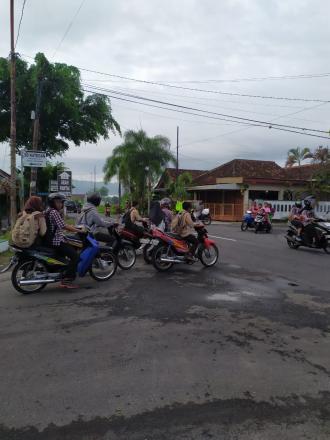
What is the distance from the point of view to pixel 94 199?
25.8 ft

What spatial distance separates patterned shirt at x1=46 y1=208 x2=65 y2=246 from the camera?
263 inches

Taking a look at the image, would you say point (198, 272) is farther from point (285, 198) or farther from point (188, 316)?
point (285, 198)

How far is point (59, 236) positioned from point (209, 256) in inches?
162

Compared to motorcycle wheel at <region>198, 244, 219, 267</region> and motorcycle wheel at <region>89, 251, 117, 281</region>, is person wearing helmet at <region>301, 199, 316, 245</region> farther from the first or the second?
motorcycle wheel at <region>89, 251, 117, 281</region>

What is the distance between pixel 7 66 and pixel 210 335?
19.3 metres

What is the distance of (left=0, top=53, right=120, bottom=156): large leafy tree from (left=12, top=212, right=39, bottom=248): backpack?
12605 mm

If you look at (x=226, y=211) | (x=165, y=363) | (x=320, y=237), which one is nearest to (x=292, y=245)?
(x=320, y=237)

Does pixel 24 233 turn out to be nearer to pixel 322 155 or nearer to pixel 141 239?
pixel 141 239

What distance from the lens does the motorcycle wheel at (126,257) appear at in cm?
891

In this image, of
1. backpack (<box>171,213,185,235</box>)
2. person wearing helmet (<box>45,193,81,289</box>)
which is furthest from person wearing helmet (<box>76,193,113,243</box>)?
backpack (<box>171,213,185,235</box>)

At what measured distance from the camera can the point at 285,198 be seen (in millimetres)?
31547

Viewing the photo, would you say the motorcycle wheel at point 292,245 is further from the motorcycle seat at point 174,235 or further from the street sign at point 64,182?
the street sign at point 64,182

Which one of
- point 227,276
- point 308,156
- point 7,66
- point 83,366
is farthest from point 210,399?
point 308,156

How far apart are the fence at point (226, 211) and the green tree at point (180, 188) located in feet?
8.19
